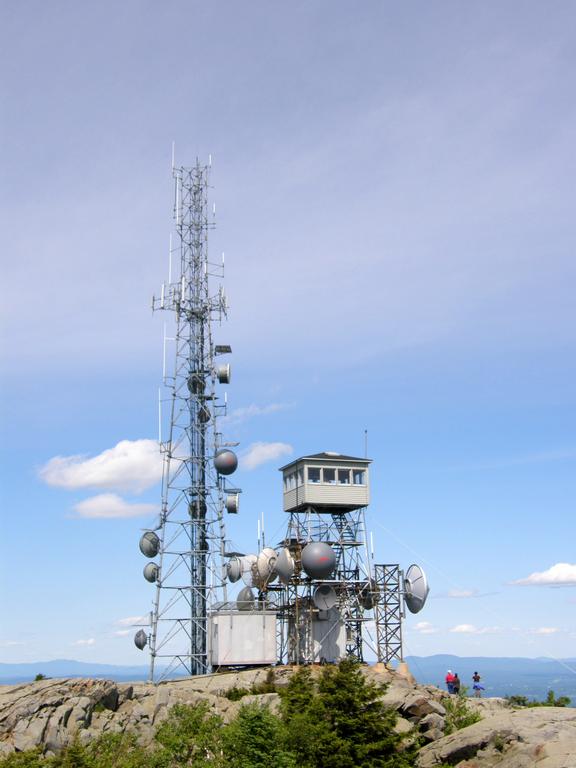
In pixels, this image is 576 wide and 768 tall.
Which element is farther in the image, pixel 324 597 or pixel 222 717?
pixel 324 597

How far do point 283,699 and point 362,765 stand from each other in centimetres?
909

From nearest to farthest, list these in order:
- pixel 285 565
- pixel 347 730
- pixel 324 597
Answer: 1. pixel 347 730
2. pixel 285 565
3. pixel 324 597

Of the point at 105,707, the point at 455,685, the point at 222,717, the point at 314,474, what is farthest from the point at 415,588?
the point at 105,707

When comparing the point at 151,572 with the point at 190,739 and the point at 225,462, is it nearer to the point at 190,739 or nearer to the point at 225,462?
the point at 225,462

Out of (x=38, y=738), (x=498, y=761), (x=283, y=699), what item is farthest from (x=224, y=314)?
(x=498, y=761)

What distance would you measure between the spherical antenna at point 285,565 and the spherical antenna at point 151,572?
27.2ft

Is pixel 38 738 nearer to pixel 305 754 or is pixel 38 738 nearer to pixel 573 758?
pixel 305 754

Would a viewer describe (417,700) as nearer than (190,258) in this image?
Yes

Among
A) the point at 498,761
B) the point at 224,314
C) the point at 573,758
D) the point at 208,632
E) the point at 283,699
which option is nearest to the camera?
the point at 573,758

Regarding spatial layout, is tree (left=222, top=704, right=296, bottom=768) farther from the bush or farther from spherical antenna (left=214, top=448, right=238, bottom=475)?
spherical antenna (left=214, top=448, right=238, bottom=475)

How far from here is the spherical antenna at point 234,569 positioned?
56094 millimetres

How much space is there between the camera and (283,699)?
41.0 meters

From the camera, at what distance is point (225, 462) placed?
2339 inches

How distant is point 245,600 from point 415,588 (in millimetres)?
12374
